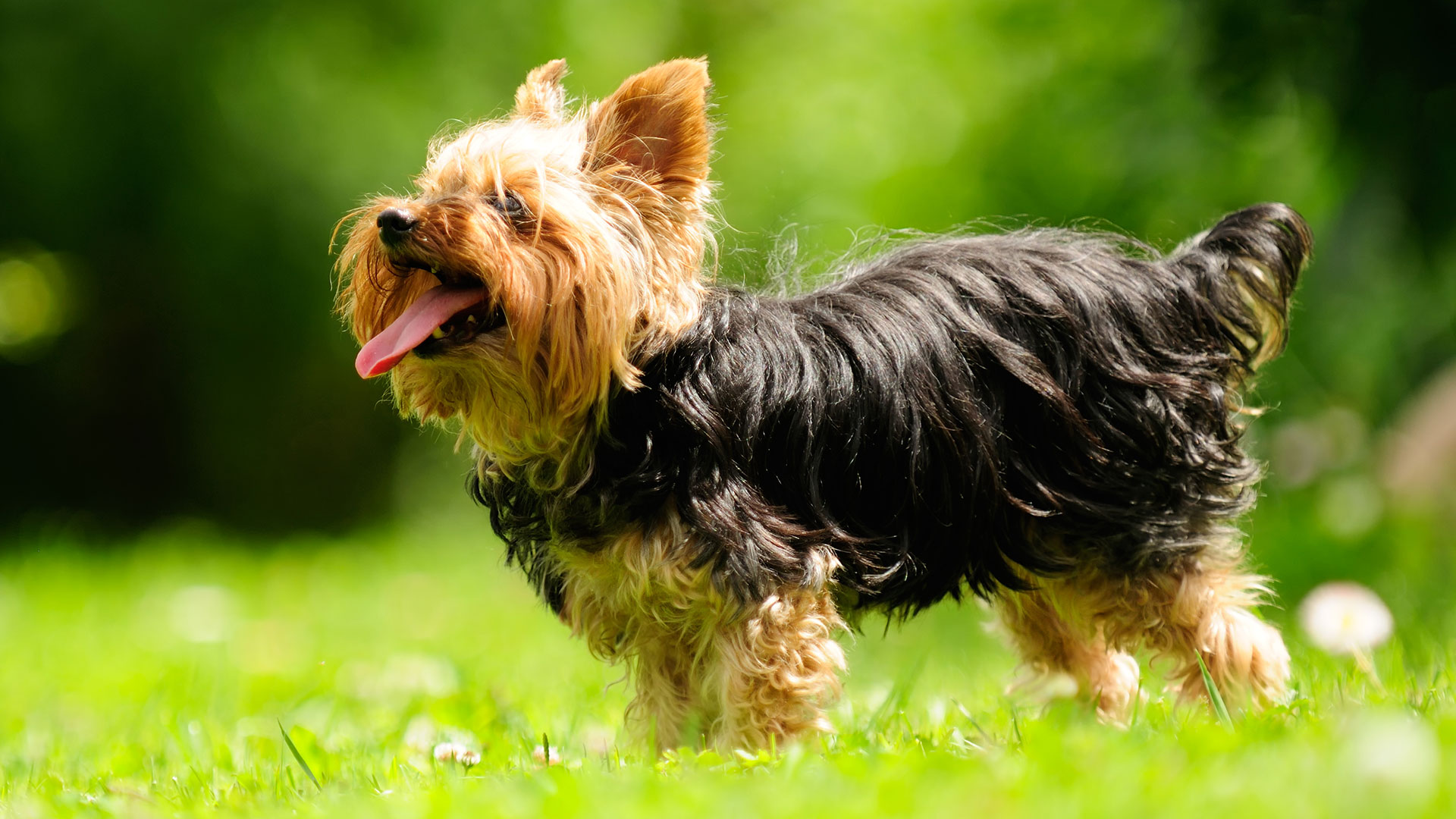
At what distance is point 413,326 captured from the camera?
3.36 metres

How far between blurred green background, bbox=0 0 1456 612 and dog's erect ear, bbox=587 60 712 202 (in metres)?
0.88

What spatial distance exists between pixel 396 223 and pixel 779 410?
3.40ft

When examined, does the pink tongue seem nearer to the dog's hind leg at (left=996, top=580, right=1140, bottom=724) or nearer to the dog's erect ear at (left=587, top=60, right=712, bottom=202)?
the dog's erect ear at (left=587, top=60, right=712, bottom=202)

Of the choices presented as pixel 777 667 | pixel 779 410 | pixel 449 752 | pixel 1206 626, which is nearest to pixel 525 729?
pixel 449 752

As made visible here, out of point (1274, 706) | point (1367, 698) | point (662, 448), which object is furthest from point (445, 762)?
point (1367, 698)

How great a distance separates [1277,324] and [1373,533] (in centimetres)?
358

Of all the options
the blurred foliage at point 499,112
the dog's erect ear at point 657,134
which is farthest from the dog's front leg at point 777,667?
the blurred foliage at point 499,112

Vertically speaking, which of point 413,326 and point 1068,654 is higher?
point 413,326

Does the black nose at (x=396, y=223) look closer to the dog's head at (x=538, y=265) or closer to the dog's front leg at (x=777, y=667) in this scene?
the dog's head at (x=538, y=265)

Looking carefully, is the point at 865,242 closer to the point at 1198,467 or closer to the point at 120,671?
the point at 1198,467

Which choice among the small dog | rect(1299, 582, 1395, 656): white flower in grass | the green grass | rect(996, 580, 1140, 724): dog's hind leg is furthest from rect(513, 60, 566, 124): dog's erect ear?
rect(1299, 582, 1395, 656): white flower in grass

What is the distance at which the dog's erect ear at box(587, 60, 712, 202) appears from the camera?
3486mm

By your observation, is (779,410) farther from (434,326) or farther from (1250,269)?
(1250,269)

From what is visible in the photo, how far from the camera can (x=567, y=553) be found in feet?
11.7
